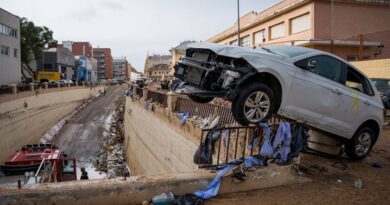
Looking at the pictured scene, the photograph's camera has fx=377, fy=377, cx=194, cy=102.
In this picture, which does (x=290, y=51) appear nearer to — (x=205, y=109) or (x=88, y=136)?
(x=205, y=109)

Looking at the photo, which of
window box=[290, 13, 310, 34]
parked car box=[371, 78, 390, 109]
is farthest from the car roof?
window box=[290, 13, 310, 34]

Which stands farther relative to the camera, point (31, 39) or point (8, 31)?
point (31, 39)

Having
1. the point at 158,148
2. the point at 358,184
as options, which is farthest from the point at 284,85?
the point at 158,148

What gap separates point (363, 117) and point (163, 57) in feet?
392

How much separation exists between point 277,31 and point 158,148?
16.5m

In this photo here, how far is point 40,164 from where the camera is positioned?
44.3ft

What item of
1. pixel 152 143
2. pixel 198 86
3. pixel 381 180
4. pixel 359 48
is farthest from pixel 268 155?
pixel 359 48

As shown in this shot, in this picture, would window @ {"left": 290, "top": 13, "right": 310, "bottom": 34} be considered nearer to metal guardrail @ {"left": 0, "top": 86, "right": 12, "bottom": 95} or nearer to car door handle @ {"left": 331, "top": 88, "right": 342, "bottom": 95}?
car door handle @ {"left": 331, "top": 88, "right": 342, "bottom": 95}

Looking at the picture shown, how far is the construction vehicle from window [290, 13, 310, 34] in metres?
16.5

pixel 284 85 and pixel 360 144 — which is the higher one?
pixel 284 85

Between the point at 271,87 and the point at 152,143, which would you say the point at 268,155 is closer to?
the point at 271,87

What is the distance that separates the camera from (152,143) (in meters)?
17.3

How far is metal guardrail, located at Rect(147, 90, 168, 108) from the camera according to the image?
1535 cm

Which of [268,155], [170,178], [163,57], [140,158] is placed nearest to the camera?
[170,178]
